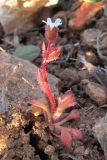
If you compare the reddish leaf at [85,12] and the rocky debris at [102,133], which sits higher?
the reddish leaf at [85,12]

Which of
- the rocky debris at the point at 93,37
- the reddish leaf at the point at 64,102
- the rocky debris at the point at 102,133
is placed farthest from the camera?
the rocky debris at the point at 93,37

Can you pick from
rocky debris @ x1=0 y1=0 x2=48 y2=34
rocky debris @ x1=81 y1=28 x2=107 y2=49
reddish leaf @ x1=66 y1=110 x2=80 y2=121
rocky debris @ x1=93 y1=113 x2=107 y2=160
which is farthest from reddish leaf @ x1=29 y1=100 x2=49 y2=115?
rocky debris @ x1=0 y1=0 x2=48 y2=34

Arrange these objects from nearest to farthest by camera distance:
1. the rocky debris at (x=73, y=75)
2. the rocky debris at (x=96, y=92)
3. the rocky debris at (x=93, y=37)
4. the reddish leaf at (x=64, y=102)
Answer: the reddish leaf at (x=64, y=102)
the rocky debris at (x=96, y=92)
the rocky debris at (x=73, y=75)
the rocky debris at (x=93, y=37)

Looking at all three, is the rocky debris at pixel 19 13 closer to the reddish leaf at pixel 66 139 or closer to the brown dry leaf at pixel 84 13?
the brown dry leaf at pixel 84 13

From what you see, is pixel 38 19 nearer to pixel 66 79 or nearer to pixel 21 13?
pixel 21 13

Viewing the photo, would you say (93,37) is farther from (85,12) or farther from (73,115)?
(73,115)

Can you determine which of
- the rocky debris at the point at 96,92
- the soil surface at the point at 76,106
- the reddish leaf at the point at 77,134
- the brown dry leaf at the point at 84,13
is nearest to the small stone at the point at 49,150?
the soil surface at the point at 76,106

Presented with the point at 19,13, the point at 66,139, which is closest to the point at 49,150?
the point at 66,139

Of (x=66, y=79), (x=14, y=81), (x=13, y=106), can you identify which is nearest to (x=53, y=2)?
(x=66, y=79)

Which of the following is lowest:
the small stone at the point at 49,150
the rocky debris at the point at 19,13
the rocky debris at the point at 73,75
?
the small stone at the point at 49,150
